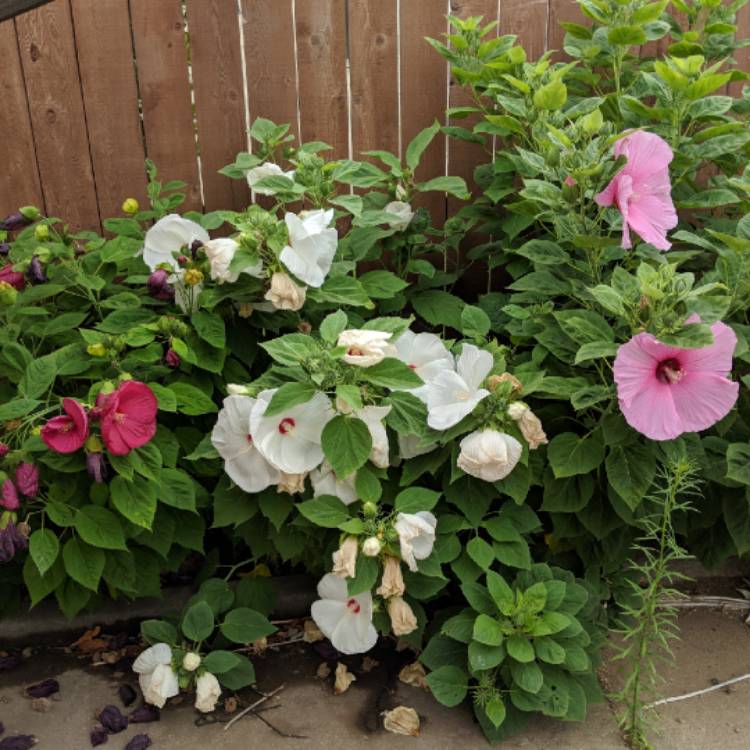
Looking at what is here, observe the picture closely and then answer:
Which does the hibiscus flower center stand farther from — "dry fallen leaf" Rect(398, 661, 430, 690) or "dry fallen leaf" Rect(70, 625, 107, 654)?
"dry fallen leaf" Rect(70, 625, 107, 654)

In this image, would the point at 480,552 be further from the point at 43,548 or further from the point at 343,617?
the point at 43,548

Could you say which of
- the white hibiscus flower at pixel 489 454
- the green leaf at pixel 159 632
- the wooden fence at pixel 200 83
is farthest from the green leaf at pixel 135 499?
the wooden fence at pixel 200 83

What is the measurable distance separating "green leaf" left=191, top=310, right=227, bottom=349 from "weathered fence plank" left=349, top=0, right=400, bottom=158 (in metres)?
1.03

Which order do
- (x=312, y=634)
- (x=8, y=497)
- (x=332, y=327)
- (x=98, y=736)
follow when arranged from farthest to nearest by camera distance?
(x=312, y=634), (x=98, y=736), (x=332, y=327), (x=8, y=497)

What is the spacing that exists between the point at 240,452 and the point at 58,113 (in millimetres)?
1447

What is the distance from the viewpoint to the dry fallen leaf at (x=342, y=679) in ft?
7.02

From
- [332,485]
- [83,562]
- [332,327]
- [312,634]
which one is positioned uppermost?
[332,327]

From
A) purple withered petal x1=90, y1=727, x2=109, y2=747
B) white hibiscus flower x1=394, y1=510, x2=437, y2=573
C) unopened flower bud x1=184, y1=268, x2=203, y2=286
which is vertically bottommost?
purple withered petal x1=90, y1=727, x2=109, y2=747

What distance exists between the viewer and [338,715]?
2.06 m

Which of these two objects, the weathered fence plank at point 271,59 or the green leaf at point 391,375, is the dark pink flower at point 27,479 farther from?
the weathered fence plank at point 271,59

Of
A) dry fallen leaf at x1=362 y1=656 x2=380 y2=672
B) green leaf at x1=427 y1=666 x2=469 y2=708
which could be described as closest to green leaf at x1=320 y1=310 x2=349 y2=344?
green leaf at x1=427 y1=666 x2=469 y2=708

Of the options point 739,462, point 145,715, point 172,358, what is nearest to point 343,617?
point 145,715

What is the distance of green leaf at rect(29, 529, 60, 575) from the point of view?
184cm

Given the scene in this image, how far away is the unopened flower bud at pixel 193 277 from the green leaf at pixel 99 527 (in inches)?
22.6
